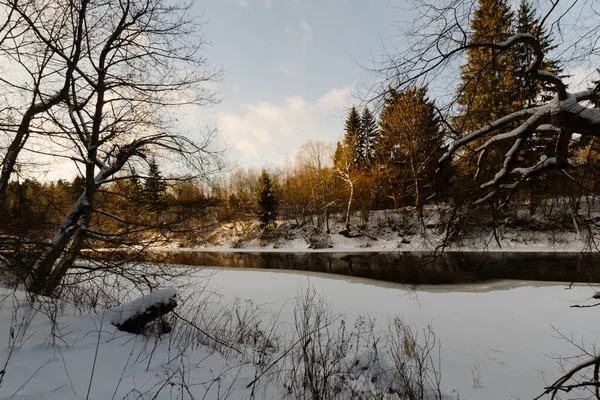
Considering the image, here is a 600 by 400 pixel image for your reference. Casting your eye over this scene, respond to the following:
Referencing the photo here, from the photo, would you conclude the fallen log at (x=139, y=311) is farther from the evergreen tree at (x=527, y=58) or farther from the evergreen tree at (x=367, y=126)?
the evergreen tree at (x=527, y=58)

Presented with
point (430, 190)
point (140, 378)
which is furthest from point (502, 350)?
point (140, 378)

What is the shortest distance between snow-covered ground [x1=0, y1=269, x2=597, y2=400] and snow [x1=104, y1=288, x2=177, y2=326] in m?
0.13

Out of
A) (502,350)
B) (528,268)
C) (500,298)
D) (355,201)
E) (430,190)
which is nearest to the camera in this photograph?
(430,190)

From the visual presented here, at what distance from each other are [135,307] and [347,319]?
5289 millimetres

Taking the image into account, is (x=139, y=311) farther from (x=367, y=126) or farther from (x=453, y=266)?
(x=453, y=266)

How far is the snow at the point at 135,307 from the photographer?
12.2 feet

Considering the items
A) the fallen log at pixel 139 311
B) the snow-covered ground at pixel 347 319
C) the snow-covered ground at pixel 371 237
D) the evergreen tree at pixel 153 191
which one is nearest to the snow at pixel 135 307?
the fallen log at pixel 139 311

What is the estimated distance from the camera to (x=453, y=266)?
14.4m

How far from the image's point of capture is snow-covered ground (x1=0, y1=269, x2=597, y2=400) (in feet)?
8.11

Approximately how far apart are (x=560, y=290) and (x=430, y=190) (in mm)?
8148

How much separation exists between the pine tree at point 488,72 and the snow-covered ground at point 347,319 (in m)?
4.01

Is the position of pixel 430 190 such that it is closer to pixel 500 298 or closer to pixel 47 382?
pixel 47 382

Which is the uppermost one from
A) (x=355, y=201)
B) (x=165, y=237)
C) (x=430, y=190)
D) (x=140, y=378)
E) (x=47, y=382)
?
(x=355, y=201)

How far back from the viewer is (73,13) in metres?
3.70
